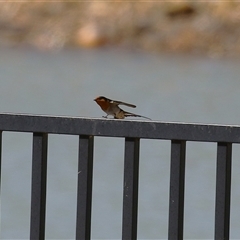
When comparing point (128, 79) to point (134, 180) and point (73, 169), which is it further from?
point (134, 180)

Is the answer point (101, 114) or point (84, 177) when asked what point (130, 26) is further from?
point (84, 177)

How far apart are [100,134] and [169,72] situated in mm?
15279

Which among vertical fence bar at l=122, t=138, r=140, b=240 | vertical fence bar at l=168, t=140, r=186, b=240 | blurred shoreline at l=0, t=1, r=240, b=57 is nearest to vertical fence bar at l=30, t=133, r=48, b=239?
vertical fence bar at l=122, t=138, r=140, b=240

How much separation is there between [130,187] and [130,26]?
63.1 ft

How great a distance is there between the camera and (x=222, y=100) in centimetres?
1377

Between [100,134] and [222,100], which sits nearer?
[100,134]

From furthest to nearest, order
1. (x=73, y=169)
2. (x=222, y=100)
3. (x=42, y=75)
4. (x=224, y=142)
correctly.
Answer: (x=42, y=75)
(x=222, y=100)
(x=73, y=169)
(x=224, y=142)

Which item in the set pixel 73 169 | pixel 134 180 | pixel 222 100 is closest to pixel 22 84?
pixel 222 100

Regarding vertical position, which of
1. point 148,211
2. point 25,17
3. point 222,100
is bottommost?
point 148,211

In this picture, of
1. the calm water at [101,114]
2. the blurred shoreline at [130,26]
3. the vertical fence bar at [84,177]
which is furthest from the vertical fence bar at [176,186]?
the blurred shoreline at [130,26]

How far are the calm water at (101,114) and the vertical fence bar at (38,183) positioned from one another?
3.98 m

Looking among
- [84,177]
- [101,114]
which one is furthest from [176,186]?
[101,114]

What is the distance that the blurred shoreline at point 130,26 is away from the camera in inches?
808

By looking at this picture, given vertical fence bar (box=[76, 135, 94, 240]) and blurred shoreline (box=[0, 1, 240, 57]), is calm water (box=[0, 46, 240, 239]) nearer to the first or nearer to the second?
blurred shoreline (box=[0, 1, 240, 57])
